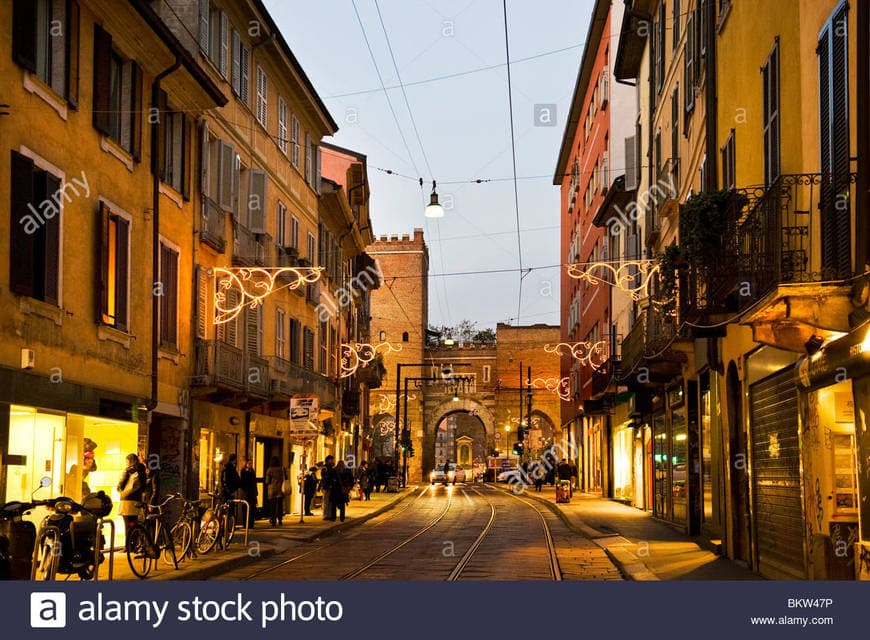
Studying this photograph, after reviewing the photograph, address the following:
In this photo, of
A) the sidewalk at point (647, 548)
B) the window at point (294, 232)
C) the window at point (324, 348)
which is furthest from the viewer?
the window at point (324, 348)

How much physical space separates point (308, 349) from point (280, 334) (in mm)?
4752

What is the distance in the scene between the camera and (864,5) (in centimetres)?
1058

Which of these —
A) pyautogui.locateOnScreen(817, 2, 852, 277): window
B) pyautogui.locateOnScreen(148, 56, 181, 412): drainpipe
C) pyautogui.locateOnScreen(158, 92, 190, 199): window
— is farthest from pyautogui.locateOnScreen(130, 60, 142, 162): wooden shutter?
pyautogui.locateOnScreen(817, 2, 852, 277): window

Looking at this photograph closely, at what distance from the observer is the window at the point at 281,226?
3216 centimetres

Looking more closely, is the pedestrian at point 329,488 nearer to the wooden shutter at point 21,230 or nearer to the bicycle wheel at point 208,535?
the bicycle wheel at point 208,535

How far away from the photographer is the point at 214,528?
19.4 metres

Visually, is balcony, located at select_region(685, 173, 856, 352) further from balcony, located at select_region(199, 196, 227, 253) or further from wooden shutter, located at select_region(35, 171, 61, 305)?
balcony, located at select_region(199, 196, 227, 253)

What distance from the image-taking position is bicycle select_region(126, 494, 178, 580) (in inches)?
596

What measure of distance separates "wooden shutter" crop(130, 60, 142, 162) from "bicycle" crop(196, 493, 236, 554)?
580 cm

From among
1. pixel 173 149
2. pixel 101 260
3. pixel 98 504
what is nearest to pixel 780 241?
pixel 98 504

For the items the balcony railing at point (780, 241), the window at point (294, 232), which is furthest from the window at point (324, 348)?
the balcony railing at point (780, 241)

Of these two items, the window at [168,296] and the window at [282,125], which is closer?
the window at [168,296]

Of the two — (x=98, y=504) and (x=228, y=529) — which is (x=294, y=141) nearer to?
(x=228, y=529)

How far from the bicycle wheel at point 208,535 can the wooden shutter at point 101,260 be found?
3.54m
